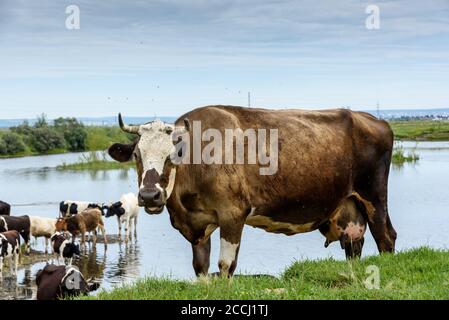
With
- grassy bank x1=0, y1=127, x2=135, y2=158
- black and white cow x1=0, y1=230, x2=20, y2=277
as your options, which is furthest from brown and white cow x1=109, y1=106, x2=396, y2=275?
grassy bank x1=0, y1=127, x2=135, y2=158

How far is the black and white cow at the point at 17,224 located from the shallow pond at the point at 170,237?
2.44 ft

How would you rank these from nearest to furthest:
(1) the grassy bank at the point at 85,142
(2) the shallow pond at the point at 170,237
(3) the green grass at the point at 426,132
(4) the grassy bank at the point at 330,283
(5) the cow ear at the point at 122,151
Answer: (4) the grassy bank at the point at 330,283 < (5) the cow ear at the point at 122,151 < (2) the shallow pond at the point at 170,237 < (1) the grassy bank at the point at 85,142 < (3) the green grass at the point at 426,132

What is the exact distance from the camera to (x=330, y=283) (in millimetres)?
6926

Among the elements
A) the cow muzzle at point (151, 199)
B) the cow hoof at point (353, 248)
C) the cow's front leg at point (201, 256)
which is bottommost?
the cow hoof at point (353, 248)

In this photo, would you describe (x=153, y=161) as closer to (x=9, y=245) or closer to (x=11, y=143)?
(x=9, y=245)

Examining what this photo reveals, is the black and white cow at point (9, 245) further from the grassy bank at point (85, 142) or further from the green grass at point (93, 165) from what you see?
the grassy bank at point (85, 142)

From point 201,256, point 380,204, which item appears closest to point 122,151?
point 201,256

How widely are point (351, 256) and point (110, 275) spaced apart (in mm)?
9681

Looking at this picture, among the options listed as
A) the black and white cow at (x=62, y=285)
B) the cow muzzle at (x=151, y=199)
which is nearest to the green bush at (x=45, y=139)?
the black and white cow at (x=62, y=285)

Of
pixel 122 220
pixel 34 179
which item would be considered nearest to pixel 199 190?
pixel 122 220

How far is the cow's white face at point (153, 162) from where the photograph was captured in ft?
20.2

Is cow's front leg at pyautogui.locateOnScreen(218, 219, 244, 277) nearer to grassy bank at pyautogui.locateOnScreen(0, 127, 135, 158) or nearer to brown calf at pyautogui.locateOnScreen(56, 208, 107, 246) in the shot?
brown calf at pyautogui.locateOnScreen(56, 208, 107, 246)

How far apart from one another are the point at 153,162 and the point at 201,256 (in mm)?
1269

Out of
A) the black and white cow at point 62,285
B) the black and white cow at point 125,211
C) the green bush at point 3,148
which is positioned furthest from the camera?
the green bush at point 3,148
